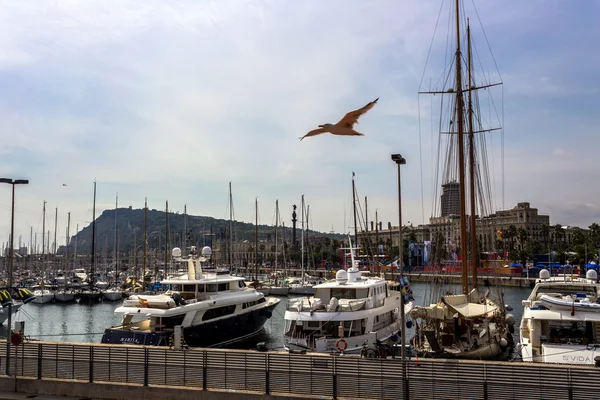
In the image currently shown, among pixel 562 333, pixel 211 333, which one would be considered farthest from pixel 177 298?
pixel 562 333

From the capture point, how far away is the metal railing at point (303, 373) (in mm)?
16389

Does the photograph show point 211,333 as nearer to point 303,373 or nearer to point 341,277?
point 341,277

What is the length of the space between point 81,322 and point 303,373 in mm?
51354

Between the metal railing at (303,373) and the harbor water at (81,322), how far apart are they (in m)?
20.2

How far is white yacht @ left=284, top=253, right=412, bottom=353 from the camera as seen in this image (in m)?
30.5

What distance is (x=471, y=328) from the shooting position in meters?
28.6

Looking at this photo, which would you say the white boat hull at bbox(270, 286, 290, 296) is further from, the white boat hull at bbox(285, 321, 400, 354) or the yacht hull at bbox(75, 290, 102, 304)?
the white boat hull at bbox(285, 321, 400, 354)

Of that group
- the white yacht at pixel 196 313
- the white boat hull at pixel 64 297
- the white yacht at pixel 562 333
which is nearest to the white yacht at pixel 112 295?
the white boat hull at pixel 64 297

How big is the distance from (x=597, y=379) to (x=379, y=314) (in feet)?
61.9

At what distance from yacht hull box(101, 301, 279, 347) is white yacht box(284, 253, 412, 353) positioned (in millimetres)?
6618

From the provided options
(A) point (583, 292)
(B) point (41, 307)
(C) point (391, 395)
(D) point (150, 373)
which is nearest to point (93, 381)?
(D) point (150, 373)

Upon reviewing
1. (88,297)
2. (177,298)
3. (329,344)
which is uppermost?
(177,298)

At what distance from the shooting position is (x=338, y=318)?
3067 centimetres

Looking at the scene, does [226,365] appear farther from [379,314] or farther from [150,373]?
[379,314]
